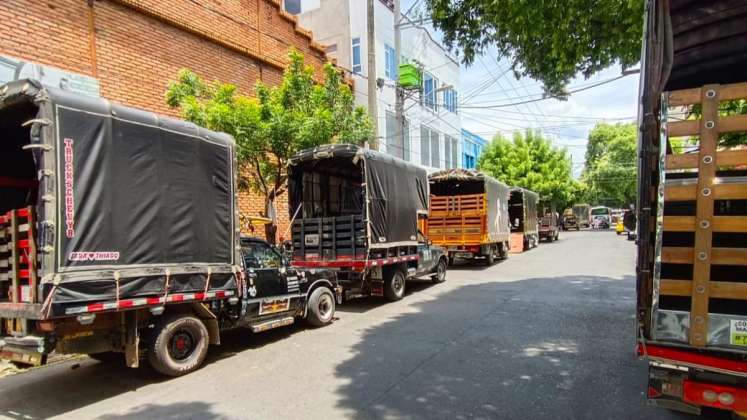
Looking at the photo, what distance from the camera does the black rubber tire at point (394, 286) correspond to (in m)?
10.0

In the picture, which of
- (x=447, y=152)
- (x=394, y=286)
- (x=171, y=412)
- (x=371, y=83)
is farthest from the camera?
(x=447, y=152)

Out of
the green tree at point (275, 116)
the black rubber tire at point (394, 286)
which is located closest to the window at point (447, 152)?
the green tree at point (275, 116)

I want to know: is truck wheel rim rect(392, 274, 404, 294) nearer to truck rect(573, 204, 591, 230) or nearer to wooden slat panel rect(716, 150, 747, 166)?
wooden slat panel rect(716, 150, 747, 166)

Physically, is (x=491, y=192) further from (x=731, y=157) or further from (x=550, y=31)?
(x=731, y=157)

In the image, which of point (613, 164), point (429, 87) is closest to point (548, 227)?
point (429, 87)

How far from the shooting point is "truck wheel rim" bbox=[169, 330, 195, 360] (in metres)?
5.46

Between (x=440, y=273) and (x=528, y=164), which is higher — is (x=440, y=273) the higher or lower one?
the lower one

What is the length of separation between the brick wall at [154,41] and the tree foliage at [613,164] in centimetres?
4250

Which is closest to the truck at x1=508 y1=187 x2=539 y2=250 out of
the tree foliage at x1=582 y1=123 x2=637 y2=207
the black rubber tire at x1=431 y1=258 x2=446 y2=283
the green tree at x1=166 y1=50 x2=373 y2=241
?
the black rubber tire at x1=431 y1=258 x2=446 y2=283

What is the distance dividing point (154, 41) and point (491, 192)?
479 inches

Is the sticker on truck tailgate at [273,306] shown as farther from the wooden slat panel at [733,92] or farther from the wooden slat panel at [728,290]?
the wooden slat panel at [733,92]

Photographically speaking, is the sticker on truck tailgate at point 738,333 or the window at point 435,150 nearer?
the sticker on truck tailgate at point 738,333

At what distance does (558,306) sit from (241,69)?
10.9m

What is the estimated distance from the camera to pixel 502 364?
5.48m
